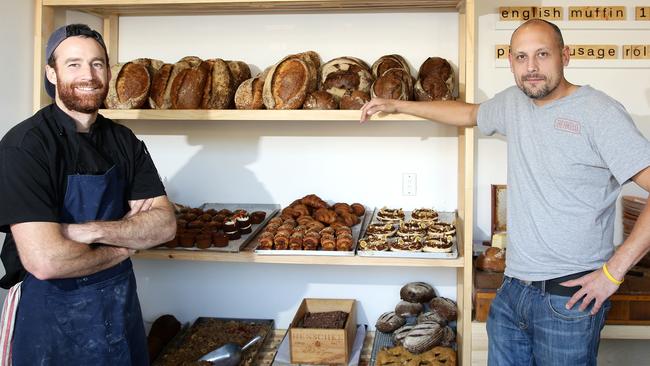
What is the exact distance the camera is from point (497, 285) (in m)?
2.64

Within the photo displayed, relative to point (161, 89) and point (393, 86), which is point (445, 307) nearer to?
point (393, 86)

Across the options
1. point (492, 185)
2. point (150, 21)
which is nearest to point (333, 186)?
point (492, 185)

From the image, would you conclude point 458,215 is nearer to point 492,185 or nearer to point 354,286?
point 492,185

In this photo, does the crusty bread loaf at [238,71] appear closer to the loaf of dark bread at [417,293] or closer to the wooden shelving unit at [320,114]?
the wooden shelving unit at [320,114]

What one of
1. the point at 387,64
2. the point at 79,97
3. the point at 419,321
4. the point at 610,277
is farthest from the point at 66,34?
the point at 419,321

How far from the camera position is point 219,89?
110 inches

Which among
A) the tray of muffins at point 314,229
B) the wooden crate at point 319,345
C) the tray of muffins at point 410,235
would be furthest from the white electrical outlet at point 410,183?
the wooden crate at point 319,345

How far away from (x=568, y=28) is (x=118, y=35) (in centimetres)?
227

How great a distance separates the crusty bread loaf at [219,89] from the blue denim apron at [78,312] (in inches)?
33.7

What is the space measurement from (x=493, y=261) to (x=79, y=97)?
179 cm

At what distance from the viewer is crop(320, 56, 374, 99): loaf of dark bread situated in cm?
275

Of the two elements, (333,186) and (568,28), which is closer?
(568,28)

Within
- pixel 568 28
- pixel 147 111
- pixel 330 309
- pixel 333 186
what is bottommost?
pixel 330 309

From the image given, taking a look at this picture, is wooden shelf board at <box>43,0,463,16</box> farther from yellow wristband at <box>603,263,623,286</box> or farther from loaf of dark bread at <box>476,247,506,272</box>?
yellow wristband at <box>603,263,623,286</box>
